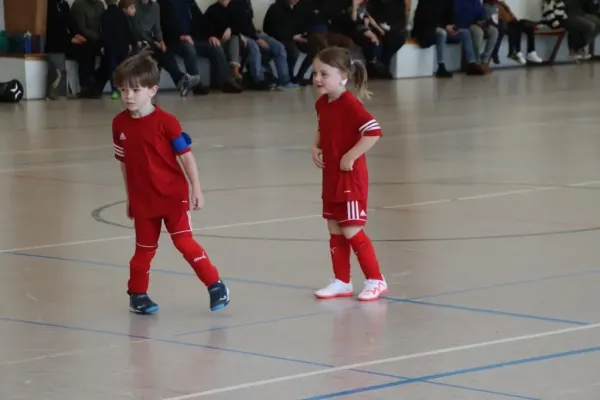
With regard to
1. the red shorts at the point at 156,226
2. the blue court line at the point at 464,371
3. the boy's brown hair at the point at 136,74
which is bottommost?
the blue court line at the point at 464,371

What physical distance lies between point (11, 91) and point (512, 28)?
44.0 feet

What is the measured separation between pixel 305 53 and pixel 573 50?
9.19 metres

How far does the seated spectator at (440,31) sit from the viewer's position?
30.0 meters

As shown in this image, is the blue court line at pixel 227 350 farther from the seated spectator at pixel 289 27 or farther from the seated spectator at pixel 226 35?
the seated spectator at pixel 289 27

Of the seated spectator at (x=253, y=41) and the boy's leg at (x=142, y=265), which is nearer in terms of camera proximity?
the boy's leg at (x=142, y=265)

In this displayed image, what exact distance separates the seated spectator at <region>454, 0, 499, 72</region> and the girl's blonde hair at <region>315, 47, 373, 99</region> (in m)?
22.9

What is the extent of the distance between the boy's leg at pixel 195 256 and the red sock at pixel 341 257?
71 centimetres

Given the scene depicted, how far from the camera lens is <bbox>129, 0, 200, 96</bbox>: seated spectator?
80.9ft

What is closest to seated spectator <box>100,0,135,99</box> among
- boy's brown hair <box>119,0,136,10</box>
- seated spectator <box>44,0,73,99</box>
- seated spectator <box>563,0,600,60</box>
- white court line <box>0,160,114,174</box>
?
boy's brown hair <box>119,0,136,10</box>

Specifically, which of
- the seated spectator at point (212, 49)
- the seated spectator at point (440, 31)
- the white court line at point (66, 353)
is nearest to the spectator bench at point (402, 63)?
the seated spectator at point (440, 31)

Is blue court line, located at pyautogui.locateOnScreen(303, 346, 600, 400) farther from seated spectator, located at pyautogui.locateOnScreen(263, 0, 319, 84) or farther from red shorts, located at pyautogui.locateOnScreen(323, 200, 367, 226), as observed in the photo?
seated spectator, located at pyautogui.locateOnScreen(263, 0, 319, 84)

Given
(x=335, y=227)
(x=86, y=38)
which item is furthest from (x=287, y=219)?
(x=86, y=38)

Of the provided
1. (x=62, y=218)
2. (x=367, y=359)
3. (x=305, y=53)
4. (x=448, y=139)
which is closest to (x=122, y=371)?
(x=367, y=359)

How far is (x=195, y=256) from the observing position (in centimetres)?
704
